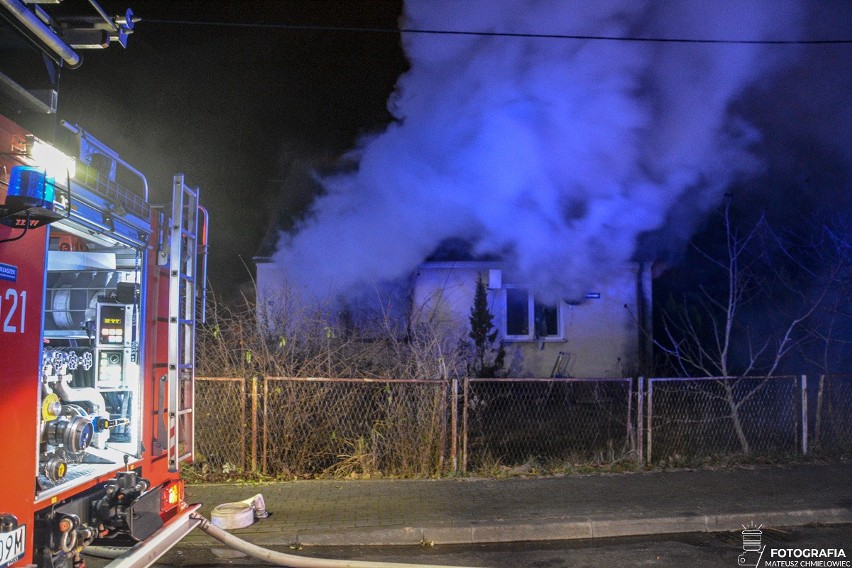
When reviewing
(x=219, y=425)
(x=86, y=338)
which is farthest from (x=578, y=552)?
(x=219, y=425)

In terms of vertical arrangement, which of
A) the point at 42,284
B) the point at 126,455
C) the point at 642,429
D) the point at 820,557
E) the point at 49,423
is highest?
the point at 42,284

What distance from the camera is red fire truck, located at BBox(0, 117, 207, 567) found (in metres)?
2.91

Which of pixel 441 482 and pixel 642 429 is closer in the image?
pixel 441 482

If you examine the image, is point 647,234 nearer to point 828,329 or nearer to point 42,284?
point 828,329

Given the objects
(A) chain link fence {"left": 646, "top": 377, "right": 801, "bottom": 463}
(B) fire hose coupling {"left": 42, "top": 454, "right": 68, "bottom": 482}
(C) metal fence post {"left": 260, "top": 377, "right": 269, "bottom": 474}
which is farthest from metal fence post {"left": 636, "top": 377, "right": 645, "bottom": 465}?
(B) fire hose coupling {"left": 42, "top": 454, "right": 68, "bottom": 482}

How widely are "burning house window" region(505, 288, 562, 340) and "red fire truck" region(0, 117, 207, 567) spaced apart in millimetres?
9438

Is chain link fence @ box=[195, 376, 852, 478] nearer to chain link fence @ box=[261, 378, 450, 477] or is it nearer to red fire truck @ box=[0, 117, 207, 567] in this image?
chain link fence @ box=[261, 378, 450, 477]

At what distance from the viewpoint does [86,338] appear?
15.1 feet

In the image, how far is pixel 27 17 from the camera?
123 inches

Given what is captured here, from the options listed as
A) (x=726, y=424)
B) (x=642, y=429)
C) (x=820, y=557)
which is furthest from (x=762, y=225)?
(x=820, y=557)

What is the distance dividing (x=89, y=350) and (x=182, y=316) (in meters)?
0.64

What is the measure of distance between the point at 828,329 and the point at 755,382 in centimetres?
137

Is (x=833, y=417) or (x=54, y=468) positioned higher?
(x=54, y=468)

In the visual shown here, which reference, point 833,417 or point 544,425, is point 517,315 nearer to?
point 544,425
